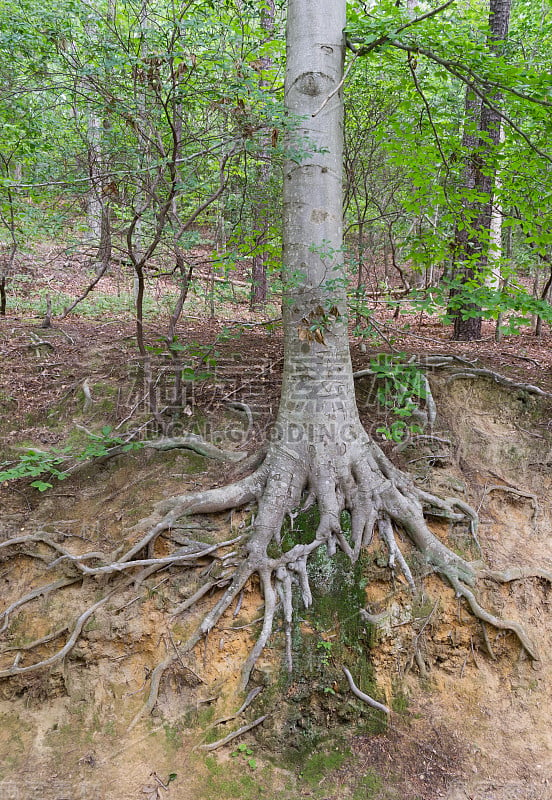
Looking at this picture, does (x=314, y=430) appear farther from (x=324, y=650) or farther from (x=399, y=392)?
(x=324, y=650)

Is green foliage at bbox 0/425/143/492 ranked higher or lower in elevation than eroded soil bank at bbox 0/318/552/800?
higher

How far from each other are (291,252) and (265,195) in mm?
1848

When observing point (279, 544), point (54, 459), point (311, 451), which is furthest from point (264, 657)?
point (54, 459)

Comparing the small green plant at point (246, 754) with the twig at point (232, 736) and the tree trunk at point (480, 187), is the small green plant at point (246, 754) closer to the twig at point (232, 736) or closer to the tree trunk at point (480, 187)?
the twig at point (232, 736)

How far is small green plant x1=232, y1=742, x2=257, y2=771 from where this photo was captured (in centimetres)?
353

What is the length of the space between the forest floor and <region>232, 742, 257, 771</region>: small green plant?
0.02 meters

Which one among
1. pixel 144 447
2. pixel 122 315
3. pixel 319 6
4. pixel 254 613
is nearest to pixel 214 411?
pixel 144 447

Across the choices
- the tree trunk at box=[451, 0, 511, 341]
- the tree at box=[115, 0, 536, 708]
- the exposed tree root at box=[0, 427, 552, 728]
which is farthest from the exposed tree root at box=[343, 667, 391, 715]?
the tree trunk at box=[451, 0, 511, 341]

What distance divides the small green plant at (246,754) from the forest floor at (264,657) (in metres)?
0.02

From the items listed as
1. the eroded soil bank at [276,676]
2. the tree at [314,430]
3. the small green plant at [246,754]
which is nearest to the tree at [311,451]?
the tree at [314,430]

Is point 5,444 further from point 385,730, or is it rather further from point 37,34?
point 385,730

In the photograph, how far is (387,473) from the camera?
4.38m

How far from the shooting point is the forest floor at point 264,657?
3504 mm

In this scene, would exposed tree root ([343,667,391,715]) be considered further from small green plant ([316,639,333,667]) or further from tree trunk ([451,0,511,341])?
tree trunk ([451,0,511,341])
